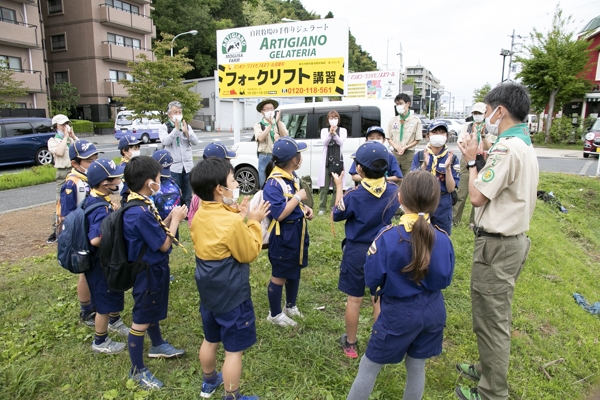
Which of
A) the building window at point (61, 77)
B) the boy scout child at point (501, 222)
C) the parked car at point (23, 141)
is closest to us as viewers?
the boy scout child at point (501, 222)

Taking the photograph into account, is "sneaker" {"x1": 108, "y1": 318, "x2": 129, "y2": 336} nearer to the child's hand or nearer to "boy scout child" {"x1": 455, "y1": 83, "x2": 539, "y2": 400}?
the child's hand

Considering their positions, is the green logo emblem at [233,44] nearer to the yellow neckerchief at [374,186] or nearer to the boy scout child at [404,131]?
the boy scout child at [404,131]

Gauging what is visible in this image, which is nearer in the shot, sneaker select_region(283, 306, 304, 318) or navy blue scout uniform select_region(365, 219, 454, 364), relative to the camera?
navy blue scout uniform select_region(365, 219, 454, 364)

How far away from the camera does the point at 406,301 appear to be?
6.93 ft

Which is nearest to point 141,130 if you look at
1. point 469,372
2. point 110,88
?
point 110,88

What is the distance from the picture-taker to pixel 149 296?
2705 millimetres

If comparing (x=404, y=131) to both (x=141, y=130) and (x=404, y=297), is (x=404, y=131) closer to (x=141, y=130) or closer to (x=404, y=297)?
(x=404, y=297)

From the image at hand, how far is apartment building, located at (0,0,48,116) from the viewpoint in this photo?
23.9 meters

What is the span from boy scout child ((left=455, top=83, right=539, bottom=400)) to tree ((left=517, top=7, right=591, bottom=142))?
76.4ft

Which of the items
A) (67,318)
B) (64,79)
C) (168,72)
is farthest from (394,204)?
(64,79)

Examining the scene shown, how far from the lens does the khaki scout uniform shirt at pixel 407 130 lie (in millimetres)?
6418

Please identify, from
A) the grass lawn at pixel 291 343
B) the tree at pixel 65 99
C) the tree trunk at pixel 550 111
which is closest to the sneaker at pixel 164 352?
the grass lawn at pixel 291 343

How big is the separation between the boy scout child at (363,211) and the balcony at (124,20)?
33.3 meters

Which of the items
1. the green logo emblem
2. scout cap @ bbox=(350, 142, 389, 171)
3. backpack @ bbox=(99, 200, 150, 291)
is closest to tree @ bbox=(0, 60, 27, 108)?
the green logo emblem
